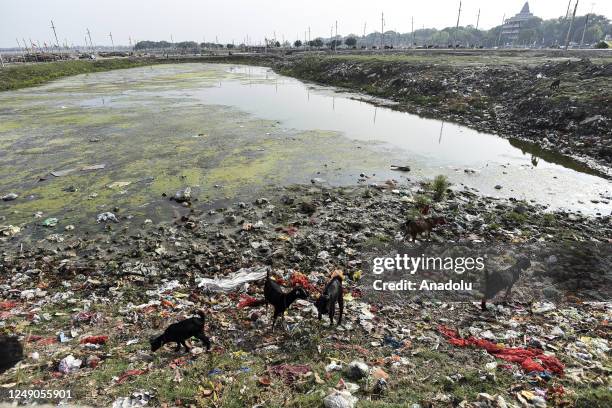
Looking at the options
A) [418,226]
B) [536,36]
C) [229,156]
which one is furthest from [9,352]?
[536,36]

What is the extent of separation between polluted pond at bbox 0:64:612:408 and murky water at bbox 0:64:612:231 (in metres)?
0.12

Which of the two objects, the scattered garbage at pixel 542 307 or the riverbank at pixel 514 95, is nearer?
the scattered garbage at pixel 542 307

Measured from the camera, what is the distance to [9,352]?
4797mm

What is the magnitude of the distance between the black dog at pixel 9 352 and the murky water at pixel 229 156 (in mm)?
4774

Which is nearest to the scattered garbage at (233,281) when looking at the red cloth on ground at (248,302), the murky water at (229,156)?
the red cloth on ground at (248,302)

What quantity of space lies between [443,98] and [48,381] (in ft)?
83.7

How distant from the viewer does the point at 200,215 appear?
968 cm

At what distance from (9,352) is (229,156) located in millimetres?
10581

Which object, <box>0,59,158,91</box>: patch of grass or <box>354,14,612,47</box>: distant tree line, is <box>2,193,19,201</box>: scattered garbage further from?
<box>354,14,612,47</box>: distant tree line

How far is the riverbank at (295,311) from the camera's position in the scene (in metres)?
4.18

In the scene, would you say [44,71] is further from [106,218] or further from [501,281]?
[501,281]

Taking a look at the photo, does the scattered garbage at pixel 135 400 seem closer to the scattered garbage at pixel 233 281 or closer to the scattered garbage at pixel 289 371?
the scattered garbage at pixel 289 371

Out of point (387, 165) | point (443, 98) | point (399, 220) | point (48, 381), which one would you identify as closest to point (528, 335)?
point (399, 220)

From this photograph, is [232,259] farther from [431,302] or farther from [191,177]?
[191,177]
